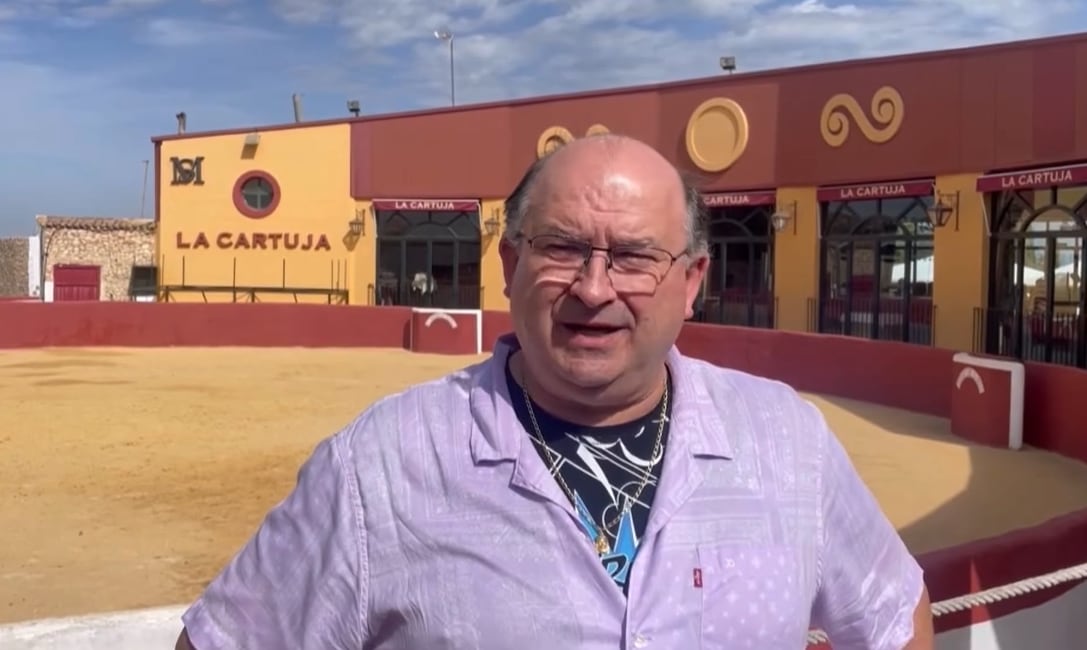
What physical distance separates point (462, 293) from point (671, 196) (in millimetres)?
22292

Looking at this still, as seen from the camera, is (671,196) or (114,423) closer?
(671,196)

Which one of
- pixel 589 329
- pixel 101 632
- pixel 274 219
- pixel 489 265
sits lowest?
pixel 101 632

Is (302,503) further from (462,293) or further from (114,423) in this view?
(462,293)

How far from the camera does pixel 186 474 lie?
28.8ft

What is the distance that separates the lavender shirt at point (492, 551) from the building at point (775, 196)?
11585 millimetres

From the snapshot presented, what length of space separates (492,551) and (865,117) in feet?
58.0

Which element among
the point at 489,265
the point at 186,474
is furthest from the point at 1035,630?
the point at 489,265

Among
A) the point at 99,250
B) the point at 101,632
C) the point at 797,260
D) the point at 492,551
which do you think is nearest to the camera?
the point at 492,551

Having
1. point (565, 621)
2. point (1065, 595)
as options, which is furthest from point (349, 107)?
point (565, 621)

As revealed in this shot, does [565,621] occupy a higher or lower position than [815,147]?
lower

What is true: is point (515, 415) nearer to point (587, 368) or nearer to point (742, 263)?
point (587, 368)

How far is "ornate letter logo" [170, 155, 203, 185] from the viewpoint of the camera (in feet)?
83.8

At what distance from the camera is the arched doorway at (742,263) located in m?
20.0

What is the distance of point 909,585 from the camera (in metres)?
1.81
